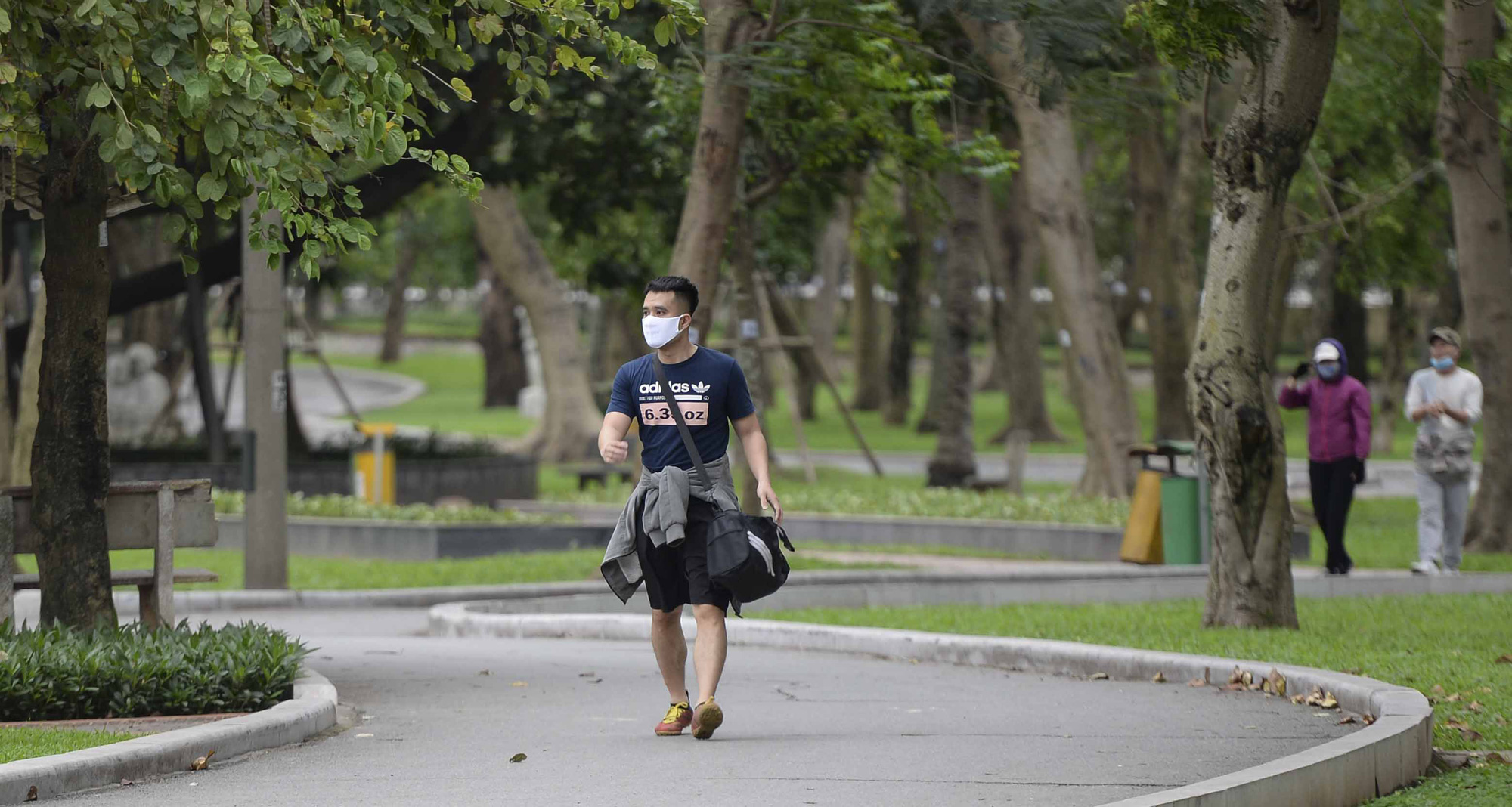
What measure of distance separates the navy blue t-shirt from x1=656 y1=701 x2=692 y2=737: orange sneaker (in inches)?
40.0

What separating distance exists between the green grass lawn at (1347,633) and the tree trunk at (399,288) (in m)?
43.0

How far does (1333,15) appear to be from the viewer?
1038 centimetres

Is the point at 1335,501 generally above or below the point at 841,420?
above

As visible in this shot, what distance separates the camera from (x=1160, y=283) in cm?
2552

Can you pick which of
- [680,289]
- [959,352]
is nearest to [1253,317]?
[680,289]

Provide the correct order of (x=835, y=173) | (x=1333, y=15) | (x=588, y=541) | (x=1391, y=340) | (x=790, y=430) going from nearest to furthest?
1. (x=1333, y=15)
2. (x=588, y=541)
3. (x=835, y=173)
4. (x=1391, y=340)
5. (x=790, y=430)

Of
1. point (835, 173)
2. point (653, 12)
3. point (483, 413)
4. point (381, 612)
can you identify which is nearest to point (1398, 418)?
point (483, 413)

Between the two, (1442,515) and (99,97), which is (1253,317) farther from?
(99,97)

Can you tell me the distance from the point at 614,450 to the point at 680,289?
0.80 meters

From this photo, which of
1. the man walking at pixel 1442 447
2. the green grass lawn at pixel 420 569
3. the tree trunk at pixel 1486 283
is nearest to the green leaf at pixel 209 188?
the green grass lawn at pixel 420 569

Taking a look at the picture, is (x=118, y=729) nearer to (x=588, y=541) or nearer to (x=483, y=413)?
(x=588, y=541)

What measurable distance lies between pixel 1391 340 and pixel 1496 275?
68.2 ft

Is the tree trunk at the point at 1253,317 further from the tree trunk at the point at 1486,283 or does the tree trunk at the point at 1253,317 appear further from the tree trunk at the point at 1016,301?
the tree trunk at the point at 1016,301

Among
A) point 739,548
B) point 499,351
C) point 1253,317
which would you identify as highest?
point 1253,317
